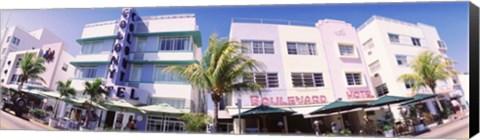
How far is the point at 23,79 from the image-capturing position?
12.1 meters

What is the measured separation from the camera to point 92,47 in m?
12.5

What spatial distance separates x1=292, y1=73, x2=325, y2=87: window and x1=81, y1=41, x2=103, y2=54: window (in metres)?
8.53

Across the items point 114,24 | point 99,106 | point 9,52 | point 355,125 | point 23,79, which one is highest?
point 114,24

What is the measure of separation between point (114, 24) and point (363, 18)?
10121 mm

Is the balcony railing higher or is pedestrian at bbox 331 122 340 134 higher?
the balcony railing

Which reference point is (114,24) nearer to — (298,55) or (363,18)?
(298,55)

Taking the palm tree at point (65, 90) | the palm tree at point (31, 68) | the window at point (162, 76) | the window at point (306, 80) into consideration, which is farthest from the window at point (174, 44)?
the palm tree at point (31, 68)

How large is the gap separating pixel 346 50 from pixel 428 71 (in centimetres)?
303

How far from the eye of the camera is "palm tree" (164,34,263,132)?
32.6ft

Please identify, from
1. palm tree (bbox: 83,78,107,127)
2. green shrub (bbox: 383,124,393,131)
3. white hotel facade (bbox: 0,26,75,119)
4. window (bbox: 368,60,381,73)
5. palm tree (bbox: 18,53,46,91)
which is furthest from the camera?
window (bbox: 368,60,381,73)

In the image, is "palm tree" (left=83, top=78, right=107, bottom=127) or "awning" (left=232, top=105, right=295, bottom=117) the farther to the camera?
"palm tree" (left=83, top=78, right=107, bottom=127)

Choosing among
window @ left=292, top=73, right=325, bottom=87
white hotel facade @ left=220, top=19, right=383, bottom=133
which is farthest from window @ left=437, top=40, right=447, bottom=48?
window @ left=292, top=73, right=325, bottom=87

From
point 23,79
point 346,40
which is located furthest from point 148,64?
point 346,40

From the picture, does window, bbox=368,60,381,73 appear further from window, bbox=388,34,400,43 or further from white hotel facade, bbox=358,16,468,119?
window, bbox=388,34,400,43
